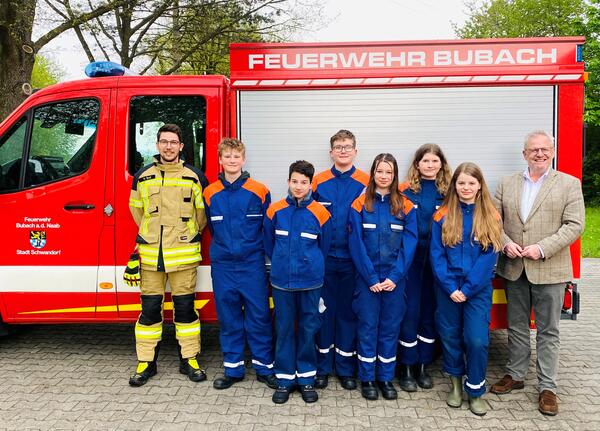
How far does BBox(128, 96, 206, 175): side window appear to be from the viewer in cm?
402

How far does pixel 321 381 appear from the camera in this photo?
3.83 meters

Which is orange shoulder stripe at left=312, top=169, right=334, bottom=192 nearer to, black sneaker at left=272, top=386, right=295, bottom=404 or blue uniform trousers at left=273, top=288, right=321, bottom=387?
blue uniform trousers at left=273, top=288, right=321, bottom=387

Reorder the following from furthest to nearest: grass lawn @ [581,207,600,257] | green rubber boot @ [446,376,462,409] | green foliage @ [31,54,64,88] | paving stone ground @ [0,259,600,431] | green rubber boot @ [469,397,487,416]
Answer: green foliage @ [31,54,64,88] → grass lawn @ [581,207,600,257] → green rubber boot @ [446,376,462,409] → green rubber boot @ [469,397,487,416] → paving stone ground @ [0,259,600,431]

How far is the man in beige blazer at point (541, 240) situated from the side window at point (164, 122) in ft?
7.75

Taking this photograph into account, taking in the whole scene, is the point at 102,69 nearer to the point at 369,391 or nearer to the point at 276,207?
the point at 276,207

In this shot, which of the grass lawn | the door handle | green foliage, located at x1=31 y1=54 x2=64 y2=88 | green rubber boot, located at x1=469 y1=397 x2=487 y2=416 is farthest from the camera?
green foliage, located at x1=31 y1=54 x2=64 y2=88

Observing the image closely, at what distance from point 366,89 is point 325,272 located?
1.44 meters

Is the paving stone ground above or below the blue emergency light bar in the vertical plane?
below

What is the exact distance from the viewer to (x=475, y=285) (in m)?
3.34

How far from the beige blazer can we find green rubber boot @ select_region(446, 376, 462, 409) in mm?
852

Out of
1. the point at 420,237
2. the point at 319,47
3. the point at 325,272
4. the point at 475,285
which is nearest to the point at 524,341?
the point at 475,285

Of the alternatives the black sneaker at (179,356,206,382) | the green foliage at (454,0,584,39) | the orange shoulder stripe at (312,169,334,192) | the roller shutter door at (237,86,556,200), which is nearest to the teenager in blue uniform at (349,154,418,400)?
the orange shoulder stripe at (312,169,334,192)

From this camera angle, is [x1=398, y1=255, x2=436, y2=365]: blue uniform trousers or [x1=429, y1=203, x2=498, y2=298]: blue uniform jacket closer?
[x1=429, y1=203, x2=498, y2=298]: blue uniform jacket

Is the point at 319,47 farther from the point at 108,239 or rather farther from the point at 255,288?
the point at 108,239
